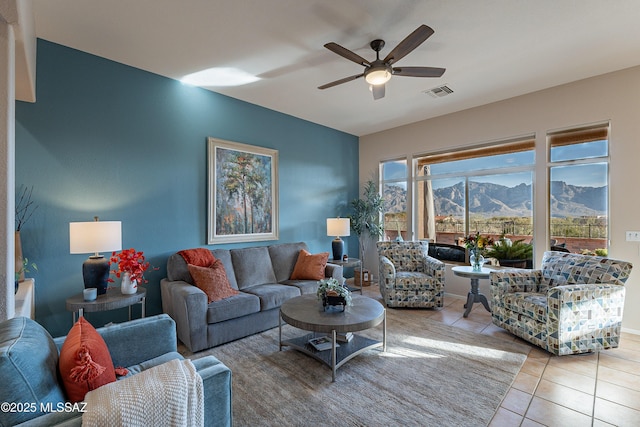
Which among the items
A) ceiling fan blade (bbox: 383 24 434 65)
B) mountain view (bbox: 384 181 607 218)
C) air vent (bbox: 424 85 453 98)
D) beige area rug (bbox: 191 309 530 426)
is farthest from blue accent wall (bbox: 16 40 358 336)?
mountain view (bbox: 384 181 607 218)

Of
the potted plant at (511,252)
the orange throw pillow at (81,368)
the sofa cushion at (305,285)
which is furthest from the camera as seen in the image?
the potted plant at (511,252)

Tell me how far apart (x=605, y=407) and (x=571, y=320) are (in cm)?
83

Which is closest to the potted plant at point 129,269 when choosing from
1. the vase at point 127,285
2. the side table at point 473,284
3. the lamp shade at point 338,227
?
the vase at point 127,285

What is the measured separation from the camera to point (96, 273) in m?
2.72

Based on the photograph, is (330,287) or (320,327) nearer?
(320,327)

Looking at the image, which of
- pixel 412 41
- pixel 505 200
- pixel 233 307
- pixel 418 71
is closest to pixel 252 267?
pixel 233 307

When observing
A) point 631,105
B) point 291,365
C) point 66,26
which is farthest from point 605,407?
point 66,26

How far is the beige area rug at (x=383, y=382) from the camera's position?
201 centimetres

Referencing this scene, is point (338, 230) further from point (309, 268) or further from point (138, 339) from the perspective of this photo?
point (138, 339)

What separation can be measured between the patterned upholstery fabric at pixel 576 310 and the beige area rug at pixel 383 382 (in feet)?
0.90

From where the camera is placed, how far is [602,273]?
2.99 meters

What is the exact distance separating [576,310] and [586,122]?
244cm

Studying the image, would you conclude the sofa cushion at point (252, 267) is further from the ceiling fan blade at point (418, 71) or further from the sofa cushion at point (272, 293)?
the ceiling fan blade at point (418, 71)

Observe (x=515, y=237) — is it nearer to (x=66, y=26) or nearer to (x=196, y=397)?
(x=196, y=397)
